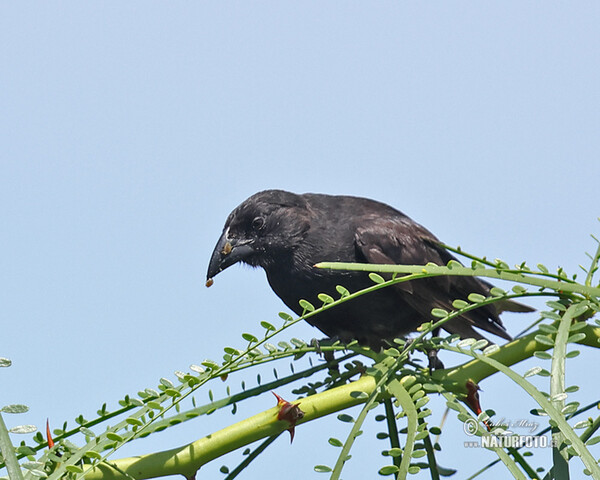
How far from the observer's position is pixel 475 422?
1.61 metres

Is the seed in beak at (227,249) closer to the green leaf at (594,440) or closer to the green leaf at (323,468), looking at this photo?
the green leaf at (323,468)

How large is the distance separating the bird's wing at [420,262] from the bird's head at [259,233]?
35cm

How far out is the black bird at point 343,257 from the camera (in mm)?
3996

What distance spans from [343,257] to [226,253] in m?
0.61

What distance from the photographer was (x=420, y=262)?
4406 mm

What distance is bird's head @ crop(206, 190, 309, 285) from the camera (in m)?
4.29

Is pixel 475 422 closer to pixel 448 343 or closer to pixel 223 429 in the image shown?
Answer: pixel 448 343

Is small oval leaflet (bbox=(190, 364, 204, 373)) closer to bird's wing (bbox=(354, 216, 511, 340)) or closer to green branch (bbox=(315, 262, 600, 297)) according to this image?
green branch (bbox=(315, 262, 600, 297))

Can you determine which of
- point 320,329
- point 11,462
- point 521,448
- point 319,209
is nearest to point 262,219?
point 319,209

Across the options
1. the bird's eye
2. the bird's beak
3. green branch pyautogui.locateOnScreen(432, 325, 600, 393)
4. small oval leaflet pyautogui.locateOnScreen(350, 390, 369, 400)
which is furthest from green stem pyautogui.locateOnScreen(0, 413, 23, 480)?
the bird's eye

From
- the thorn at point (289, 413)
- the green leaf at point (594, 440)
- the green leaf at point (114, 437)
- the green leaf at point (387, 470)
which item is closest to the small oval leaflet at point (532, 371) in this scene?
the green leaf at point (594, 440)

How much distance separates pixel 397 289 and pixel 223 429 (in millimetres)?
2204

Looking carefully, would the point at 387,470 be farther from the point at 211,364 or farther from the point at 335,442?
the point at 211,364

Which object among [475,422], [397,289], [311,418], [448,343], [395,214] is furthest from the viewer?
[395,214]
